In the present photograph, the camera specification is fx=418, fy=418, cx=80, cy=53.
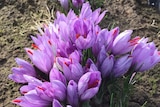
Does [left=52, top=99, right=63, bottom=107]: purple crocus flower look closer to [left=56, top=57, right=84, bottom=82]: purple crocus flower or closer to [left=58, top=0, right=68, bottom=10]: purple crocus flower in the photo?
[left=56, top=57, right=84, bottom=82]: purple crocus flower

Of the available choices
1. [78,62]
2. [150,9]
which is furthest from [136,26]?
[78,62]

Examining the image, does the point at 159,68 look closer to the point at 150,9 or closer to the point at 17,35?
the point at 150,9

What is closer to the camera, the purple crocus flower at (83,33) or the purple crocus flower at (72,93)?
the purple crocus flower at (72,93)

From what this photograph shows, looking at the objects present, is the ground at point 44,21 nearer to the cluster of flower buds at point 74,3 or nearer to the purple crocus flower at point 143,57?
the cluster of flower buds at point 74,3

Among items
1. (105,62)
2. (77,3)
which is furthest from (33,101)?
(77,3)

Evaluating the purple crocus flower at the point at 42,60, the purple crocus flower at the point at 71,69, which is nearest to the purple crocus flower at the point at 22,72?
the purple crocus flower at the point at 42,60

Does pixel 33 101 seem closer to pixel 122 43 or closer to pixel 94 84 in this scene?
pixel 94 84

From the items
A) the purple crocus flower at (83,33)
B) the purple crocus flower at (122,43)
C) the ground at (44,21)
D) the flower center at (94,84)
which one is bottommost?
the ground at (44,21)
